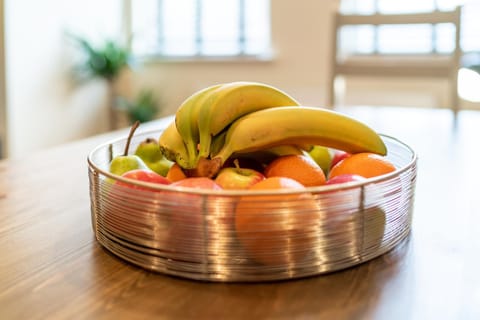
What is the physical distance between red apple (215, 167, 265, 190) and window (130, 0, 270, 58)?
10.6 ft

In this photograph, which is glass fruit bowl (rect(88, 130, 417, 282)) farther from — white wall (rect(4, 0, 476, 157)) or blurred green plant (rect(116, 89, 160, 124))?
blurred green plant (rect(116, 89, 160, 124))

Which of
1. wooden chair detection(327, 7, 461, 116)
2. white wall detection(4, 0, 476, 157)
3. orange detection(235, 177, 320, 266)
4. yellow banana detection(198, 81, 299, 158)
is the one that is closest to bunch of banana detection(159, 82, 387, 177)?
yellow banana detection(198, 81, 299, 158)

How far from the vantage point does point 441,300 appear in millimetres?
487

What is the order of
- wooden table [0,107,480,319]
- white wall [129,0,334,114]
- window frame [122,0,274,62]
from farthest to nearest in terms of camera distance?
1. window frame [122,0,274,62]
2. white wall [129,0,334,114]
3. wooden table [0,107,480,319]

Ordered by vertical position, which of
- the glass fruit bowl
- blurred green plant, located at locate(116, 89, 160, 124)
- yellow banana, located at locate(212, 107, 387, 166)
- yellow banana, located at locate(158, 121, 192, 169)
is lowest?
blurred green plant, located at locate(116, 89, 160, 124)

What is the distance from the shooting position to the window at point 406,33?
331 centimetres

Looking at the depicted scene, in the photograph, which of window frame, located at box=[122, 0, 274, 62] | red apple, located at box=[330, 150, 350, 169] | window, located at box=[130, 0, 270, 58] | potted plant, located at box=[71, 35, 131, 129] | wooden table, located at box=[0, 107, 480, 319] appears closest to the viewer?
wooden table, located at box=[0, 107, 480, 319]

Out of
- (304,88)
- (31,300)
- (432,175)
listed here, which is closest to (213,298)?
(31,300)

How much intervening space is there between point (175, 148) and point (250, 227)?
0.19m

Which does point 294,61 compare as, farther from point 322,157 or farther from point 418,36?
point 322,157

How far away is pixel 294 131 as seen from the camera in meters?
0.61

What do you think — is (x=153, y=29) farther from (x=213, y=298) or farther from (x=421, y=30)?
(x=213, y=298)

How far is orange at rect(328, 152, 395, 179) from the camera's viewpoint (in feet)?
2.01

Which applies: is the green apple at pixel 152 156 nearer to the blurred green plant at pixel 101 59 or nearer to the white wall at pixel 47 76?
the white wall at pixel 47 76
